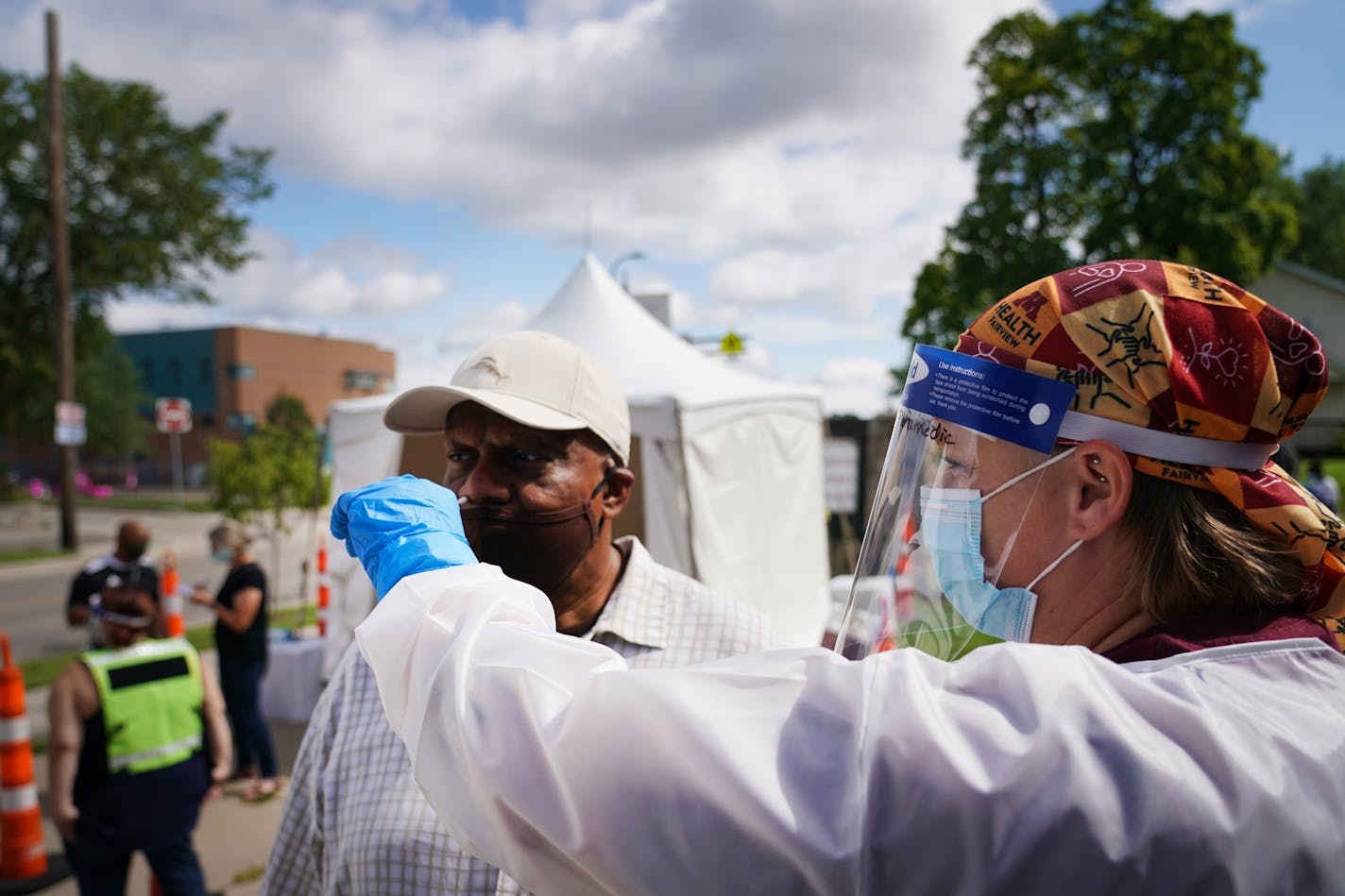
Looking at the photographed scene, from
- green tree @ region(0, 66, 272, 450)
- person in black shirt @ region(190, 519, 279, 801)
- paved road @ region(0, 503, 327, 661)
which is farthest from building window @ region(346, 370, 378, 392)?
person in black shirt @ region(190, 519, 279, 801)

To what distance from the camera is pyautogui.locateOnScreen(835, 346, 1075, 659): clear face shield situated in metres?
1.08

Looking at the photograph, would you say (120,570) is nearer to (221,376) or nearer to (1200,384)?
(1200,384)

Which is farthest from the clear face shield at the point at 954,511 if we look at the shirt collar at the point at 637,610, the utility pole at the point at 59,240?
the utility pole at the point at 59,240

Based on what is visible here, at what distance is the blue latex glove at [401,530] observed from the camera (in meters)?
1.11

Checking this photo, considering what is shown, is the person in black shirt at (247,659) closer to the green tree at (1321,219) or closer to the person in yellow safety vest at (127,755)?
the person in yellow safety vest at (127,755)

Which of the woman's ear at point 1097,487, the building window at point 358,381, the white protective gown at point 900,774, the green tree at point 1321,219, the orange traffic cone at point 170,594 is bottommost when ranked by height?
the orange traffic cone at point 170,594

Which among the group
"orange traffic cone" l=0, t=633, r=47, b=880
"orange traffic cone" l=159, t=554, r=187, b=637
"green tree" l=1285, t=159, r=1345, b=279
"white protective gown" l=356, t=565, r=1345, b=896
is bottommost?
"orange traffic cone" l=0, t=633, r=47, b=880

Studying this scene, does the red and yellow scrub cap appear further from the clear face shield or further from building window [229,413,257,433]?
building window [229,413,257,433]

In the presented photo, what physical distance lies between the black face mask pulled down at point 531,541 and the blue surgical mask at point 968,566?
0.90m

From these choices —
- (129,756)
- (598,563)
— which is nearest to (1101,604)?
(598,563)

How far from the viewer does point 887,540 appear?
1.29 m

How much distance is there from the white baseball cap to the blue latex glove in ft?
1.54

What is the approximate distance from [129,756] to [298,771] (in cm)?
223

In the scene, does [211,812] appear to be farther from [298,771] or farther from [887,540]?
[887,540]
